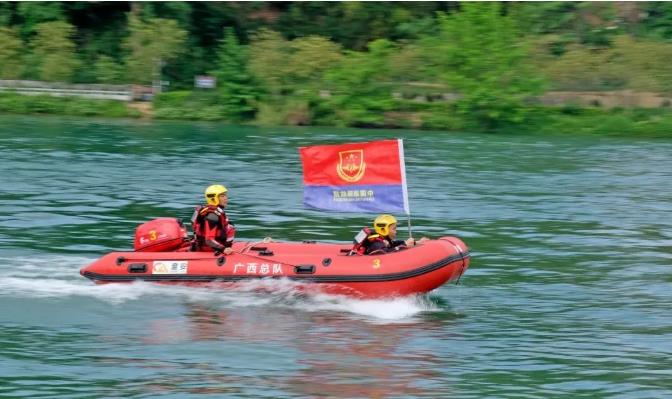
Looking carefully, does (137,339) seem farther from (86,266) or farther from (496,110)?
(496,110)

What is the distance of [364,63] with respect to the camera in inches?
2258

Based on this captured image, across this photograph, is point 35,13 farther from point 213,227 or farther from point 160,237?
point 213,227

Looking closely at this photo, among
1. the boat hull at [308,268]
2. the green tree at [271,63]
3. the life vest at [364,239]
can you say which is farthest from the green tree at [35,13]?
the life vest at [364,239]

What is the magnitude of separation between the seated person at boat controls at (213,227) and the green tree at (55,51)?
42.2 m

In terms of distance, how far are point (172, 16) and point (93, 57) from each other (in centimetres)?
464

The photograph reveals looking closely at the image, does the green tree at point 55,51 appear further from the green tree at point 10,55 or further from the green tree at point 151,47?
the green tree at point 151,47

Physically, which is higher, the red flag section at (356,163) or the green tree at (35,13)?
the green tree at (35,13)

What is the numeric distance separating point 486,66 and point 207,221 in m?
37.6

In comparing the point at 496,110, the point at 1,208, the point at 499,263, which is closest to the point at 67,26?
the point at 496,110

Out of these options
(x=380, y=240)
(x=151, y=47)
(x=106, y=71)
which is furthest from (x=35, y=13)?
(x=380, y=240)

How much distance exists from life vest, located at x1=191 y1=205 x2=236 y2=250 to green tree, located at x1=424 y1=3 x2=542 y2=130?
114ft

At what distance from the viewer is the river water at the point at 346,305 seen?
1573cm

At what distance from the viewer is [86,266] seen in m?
20.9

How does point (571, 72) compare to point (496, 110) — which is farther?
point (571, 72)
